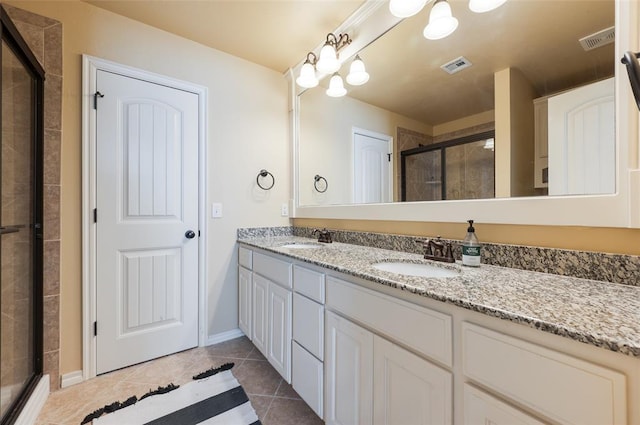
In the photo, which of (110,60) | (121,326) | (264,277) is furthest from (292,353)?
(110,60)

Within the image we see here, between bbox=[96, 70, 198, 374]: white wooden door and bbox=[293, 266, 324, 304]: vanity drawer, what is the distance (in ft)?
3.39

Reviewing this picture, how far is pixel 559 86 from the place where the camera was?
1013 mm

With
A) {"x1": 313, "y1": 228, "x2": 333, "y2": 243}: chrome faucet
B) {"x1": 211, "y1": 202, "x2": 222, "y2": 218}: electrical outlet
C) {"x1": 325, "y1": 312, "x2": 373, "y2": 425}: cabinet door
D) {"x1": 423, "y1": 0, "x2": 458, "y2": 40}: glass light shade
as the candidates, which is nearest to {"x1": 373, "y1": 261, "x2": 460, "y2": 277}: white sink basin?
{"x1": 325, "y1": 312, "x2": 373, "y2": 425}: cabinet door

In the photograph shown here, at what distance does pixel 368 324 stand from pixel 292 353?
0.63 metres

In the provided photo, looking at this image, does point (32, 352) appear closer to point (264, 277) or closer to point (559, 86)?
point (264, 277)

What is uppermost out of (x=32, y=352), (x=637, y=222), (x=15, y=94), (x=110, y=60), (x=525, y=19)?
(x=110, y=60)

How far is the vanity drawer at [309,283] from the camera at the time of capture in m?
1.26

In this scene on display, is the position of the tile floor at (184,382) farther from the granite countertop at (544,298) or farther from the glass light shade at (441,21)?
the glass light shade at (441,21)

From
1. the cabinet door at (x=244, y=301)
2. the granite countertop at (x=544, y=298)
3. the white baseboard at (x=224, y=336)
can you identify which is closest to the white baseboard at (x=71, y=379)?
the white baseboard at (x=224, y=336)

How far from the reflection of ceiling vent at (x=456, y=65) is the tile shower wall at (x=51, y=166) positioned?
→ 219 centimetres

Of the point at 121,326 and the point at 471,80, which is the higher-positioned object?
the point at 471,80

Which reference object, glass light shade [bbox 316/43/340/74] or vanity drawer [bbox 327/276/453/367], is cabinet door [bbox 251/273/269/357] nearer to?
vanity drawer [bbox 327/276/453/367]

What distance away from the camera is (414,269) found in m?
1.35

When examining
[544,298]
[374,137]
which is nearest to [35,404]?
[544,298]
